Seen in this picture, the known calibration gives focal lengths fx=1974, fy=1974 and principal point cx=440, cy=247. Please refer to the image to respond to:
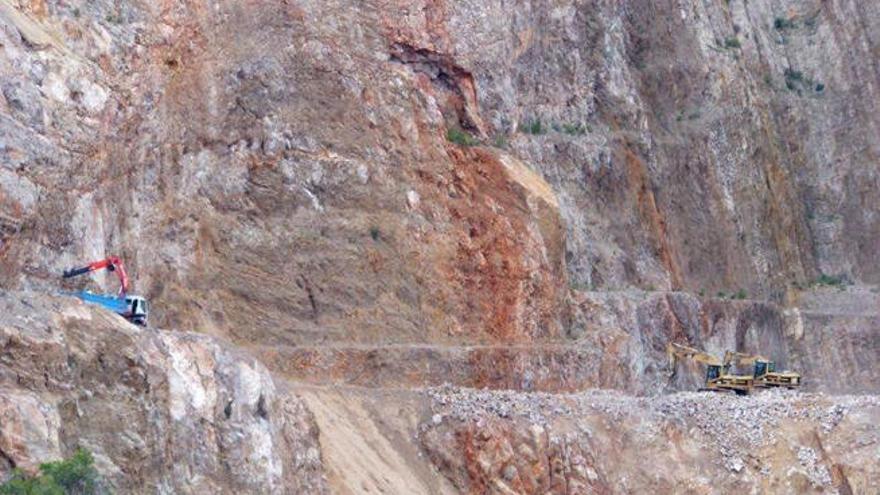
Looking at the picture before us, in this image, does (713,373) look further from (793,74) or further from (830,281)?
(793,74)

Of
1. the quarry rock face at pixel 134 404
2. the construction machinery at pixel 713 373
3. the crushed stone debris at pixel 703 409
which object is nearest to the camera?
the quarry rock face at pixel 134 404

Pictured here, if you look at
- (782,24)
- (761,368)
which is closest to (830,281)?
(782,24)

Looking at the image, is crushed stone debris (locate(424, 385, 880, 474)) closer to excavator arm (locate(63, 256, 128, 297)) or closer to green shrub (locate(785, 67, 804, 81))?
excavator arm (locate(63, 256, 128, 297))

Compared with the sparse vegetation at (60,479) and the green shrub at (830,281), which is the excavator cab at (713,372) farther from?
the sparse vegetation at (60,479)

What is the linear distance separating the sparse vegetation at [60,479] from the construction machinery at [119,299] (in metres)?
5.54

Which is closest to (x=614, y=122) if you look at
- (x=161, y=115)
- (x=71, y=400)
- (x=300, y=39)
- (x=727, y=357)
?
(x=727, y=357)

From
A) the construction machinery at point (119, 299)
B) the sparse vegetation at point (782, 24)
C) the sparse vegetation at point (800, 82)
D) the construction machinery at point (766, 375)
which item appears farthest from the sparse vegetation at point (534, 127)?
the construction machinery at point (119, 299)

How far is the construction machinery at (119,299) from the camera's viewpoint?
34.1 m

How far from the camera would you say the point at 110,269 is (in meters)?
36.8

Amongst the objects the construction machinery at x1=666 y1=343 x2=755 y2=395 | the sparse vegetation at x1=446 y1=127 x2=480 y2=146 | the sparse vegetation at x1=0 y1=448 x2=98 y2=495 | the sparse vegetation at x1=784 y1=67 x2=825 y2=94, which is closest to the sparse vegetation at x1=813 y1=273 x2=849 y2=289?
the sparse vegetation at x1=784 y1=67 x2=825 y2=94

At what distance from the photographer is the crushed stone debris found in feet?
132

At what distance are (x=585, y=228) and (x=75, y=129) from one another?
714 inches

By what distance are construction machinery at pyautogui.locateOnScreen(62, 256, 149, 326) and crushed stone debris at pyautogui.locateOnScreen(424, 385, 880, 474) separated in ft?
23.9

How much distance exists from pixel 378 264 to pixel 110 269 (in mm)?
7315
